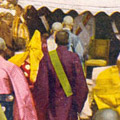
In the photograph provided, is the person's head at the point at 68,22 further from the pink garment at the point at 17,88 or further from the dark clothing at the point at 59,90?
the pink garment at the point at 17,88

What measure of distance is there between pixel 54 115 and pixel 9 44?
124 cm

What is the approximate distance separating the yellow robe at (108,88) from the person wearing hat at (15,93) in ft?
3.12

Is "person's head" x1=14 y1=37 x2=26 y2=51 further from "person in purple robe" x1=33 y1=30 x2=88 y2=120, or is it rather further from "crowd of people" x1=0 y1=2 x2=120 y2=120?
"person in purple robe" x1=33 y1=30 x2=88 y2=120

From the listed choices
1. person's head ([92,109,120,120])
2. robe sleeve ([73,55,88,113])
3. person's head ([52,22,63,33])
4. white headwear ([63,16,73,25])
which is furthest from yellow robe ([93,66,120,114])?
person's head ([92,109,120,120])

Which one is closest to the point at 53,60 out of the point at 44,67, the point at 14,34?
the point at 44,67

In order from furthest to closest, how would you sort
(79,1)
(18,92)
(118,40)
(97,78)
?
(118,40), (79,1), (97,78), (18,92)

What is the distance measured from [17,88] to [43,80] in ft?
1.14

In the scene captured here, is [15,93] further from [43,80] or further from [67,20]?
[67,20]

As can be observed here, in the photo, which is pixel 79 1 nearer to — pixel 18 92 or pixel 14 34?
pixel 14 34

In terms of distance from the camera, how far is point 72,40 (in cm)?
766

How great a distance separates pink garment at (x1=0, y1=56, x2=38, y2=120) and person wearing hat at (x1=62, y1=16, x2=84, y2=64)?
1.05 m

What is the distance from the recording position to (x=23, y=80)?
21.8 feet

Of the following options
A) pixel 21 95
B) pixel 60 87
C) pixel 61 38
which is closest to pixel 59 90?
pixel 60 87

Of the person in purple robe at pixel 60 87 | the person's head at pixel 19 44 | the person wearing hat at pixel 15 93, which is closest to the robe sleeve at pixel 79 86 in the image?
the person in purple robe at pixel 60 87
